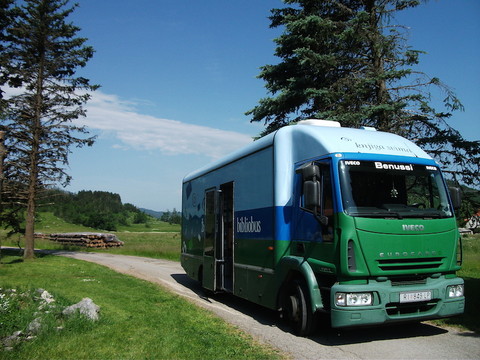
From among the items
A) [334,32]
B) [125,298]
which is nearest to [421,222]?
[125,298]

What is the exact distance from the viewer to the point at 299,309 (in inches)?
270

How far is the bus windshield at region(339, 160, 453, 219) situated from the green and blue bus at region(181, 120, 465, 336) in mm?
17

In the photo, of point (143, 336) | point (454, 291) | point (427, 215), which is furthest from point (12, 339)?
point (454, 291)

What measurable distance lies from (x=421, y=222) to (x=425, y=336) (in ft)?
6.45

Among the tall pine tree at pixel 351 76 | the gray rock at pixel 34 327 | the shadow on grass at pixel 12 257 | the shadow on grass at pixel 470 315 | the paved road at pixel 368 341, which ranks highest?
the tall pine tree at pixel 351 76

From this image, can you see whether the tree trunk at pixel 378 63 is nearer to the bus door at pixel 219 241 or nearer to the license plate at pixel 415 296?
the bus door at pixel 219 241

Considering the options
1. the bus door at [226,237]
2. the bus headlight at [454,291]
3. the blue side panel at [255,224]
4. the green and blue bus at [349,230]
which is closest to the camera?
the green and blue bus at [349,230]

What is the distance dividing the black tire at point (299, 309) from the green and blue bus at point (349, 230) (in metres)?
0.02

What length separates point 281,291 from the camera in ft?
24.2

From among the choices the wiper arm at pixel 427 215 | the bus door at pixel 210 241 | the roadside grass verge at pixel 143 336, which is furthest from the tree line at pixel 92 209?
the wiper arm at pixel 427 215

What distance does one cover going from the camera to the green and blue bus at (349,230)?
5.96 meters

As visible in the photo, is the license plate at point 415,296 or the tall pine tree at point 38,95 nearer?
the license plate at point 415,296

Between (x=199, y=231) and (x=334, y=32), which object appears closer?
(x=199, y=231)

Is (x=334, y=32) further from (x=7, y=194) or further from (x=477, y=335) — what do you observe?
(x=7, y=194)
